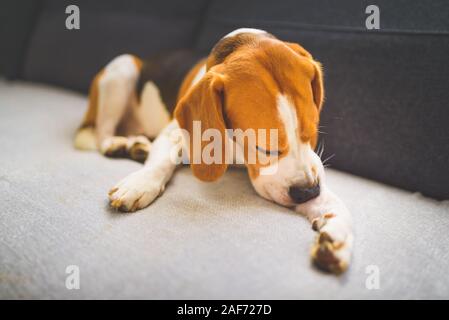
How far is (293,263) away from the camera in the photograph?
802mm

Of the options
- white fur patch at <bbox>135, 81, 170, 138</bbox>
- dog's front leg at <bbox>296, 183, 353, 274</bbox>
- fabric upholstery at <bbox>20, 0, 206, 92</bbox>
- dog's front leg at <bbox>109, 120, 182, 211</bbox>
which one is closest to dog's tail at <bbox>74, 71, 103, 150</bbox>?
white fur patch at <bbox>135, 81, 170, 138</bbox>

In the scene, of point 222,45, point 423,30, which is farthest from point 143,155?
point 423,30

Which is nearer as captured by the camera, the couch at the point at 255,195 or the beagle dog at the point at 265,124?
the couch at the point at 255,195

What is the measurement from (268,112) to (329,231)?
0.40 meters

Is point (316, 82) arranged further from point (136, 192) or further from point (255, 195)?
A: point (136, 192)

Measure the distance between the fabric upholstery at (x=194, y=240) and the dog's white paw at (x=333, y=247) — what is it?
0.03 meters

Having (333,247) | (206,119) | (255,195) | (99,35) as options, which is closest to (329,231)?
(333,247)

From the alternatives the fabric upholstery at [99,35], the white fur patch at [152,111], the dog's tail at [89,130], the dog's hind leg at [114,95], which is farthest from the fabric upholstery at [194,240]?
the fabric upholstery at [99,35]

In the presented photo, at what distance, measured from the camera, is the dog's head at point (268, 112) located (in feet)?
3.42

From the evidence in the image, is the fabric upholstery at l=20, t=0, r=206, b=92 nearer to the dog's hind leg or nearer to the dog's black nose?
the dog's hind leg

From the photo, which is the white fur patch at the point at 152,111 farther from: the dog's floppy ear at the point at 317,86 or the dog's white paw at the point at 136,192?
the dog's floppy ear at the point at 317,86

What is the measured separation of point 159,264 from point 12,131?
1283mm

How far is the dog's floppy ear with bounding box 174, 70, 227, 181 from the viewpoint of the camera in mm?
1093

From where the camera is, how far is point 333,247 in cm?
82
